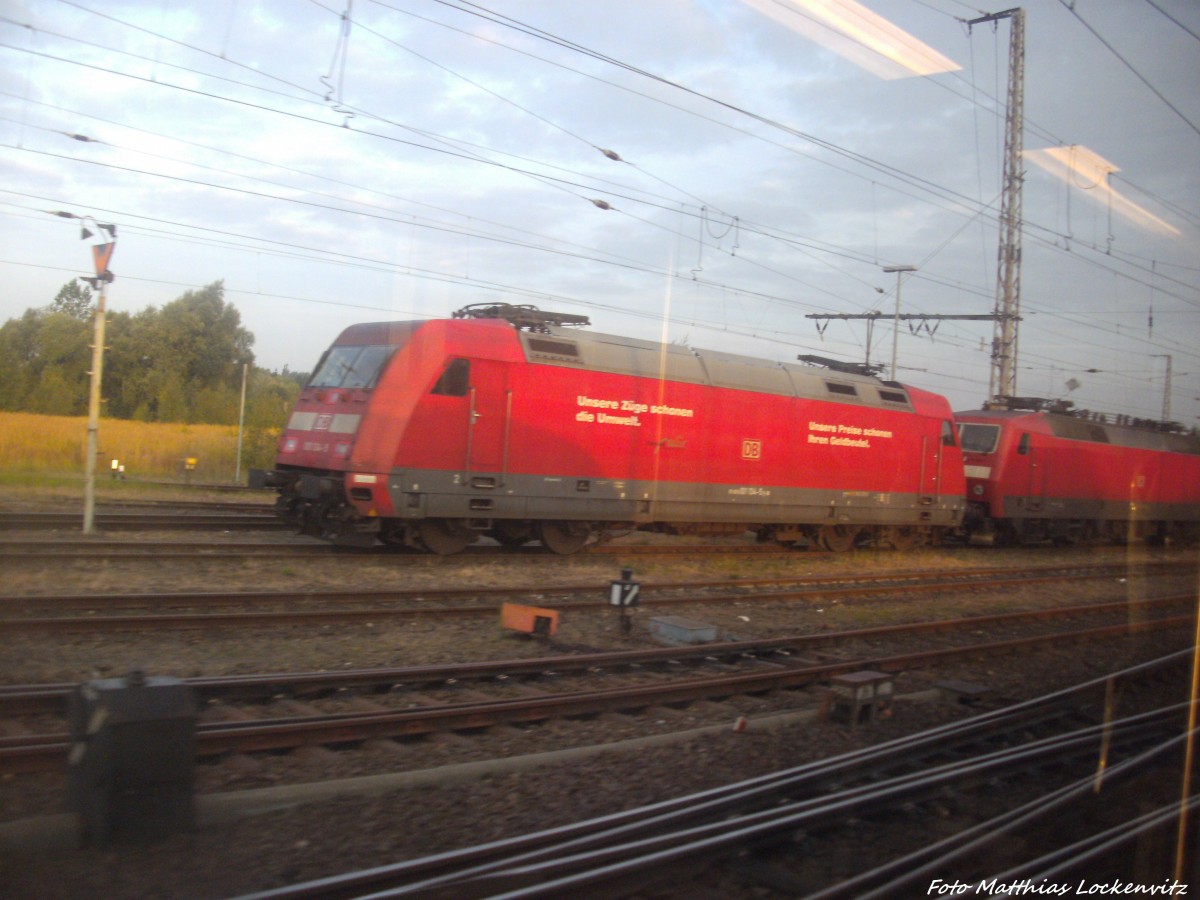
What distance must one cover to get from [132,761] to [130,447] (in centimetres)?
2585

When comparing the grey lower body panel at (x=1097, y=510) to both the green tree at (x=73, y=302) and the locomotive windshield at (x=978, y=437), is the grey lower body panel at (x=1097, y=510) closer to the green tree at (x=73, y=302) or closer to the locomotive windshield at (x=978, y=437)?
the locomotive windshield at (x=978, y=437)

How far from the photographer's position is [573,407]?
14516 mm

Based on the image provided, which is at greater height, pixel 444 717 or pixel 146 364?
pixel 146 364

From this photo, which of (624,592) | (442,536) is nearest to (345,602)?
(624,592)

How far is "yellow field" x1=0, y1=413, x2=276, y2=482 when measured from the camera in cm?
2286

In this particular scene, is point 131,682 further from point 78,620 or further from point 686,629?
point 686,629

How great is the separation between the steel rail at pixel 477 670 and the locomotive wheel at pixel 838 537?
25.2ft

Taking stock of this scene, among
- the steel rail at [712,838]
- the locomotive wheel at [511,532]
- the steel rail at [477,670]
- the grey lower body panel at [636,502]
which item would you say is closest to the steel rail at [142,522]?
the locomotive wheel at [511,532]

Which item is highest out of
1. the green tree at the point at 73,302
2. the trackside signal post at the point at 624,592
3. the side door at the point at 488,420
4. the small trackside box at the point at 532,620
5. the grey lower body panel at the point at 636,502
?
the green tree at the point at 73,302

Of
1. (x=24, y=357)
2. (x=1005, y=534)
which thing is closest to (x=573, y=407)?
(x=1005, y=534)

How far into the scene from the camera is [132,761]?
4258 mm

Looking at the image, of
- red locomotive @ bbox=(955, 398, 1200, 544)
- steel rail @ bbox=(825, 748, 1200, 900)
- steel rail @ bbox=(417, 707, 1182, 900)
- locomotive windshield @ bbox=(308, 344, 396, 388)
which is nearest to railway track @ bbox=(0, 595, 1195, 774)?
steel rail @ bbox=(417, 707, 1182, 900)

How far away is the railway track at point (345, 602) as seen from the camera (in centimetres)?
870

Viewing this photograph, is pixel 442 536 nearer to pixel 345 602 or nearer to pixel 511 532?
pixel 511 532
